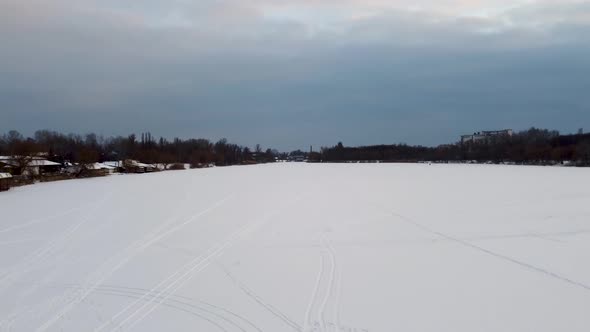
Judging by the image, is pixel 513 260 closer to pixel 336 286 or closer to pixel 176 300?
pixel 336 286

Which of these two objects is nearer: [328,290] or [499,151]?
[328,290]

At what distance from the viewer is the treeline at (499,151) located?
256ft

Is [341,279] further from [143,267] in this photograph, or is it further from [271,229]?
[271,229]

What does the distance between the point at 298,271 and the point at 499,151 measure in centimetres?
10444

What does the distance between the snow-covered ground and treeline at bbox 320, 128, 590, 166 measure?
2770 inches

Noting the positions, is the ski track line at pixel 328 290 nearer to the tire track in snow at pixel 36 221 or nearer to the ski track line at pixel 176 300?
the ski track line at pixel 176 300

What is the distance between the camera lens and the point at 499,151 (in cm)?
9944

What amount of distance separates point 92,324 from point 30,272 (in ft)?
12.2

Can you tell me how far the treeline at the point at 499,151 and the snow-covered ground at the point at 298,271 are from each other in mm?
70355

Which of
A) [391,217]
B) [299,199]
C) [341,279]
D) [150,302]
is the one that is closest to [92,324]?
[150,302]

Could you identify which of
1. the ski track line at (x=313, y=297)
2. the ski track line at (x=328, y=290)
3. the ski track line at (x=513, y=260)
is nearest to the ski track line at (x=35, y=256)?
the ski track line at (x=313, y=297)

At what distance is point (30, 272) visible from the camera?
8.20 m

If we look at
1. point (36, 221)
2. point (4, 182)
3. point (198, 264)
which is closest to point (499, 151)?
point (4, 182)

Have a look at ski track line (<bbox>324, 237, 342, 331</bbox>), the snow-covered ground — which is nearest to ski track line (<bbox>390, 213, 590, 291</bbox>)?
the snow-covered ground
